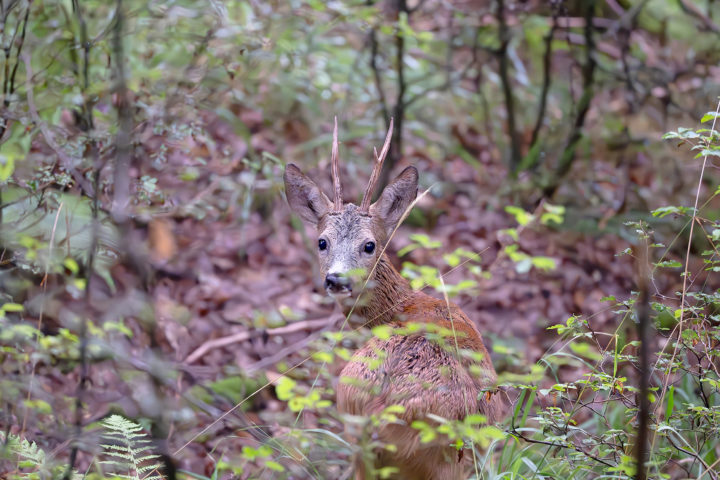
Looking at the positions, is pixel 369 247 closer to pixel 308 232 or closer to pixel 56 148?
pixel 56 148

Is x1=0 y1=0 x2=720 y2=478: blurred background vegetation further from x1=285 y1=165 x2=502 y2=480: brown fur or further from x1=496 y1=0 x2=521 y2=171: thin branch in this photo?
x1=285 y1=165 x2=502 y2=480: brown fur

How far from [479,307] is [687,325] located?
10.2 feet

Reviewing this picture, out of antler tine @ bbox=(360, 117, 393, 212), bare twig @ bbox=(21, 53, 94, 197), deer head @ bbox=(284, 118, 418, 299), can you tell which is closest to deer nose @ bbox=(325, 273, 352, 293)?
deer head @ bbox=(284, 118, 418, 299)

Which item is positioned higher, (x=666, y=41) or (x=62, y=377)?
(x=666, y=41)

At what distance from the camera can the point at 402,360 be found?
3236 mm

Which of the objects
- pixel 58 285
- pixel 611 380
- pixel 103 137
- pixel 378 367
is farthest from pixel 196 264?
pixel 611 380

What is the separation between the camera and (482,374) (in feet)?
10.9

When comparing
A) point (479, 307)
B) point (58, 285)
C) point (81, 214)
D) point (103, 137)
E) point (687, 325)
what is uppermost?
point (103, 137)

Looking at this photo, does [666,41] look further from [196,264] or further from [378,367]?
[378,367]

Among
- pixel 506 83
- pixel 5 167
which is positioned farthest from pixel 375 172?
pixel 506 83

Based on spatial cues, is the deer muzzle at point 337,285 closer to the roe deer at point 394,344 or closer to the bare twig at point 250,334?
the roe deer at point 394,344

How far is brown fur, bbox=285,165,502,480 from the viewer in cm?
308

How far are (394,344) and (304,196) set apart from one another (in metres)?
1.23

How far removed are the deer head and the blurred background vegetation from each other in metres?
0.29
